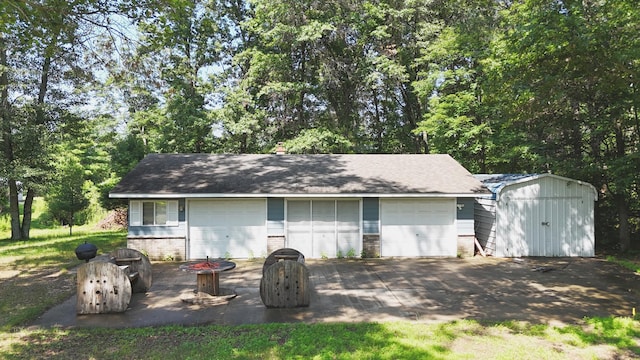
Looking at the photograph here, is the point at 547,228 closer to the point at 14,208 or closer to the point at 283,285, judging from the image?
the point at 283,285

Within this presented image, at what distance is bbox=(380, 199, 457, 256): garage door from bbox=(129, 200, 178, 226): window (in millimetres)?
6834

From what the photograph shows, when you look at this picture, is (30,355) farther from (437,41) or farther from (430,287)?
(437,41)

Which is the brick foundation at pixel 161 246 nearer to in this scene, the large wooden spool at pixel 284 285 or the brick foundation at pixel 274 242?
the brick foundation at pixel 274 242

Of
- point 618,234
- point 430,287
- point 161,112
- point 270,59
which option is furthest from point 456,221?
point 161,112

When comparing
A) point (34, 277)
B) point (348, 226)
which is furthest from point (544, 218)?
point (34, 277)

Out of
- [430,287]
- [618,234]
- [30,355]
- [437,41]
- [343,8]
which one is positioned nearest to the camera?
[30,355]

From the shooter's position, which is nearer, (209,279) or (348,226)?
(209,279)

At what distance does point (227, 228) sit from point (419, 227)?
6430 millimetres

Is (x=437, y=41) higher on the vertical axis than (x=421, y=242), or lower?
higher

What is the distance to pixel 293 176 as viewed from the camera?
46.8 ft

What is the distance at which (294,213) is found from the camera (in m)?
13.4

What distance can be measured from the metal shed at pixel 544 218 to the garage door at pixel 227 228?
7.83 meters

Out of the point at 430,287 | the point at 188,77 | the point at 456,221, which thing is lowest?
the point at 430,287

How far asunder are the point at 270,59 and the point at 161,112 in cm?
704
